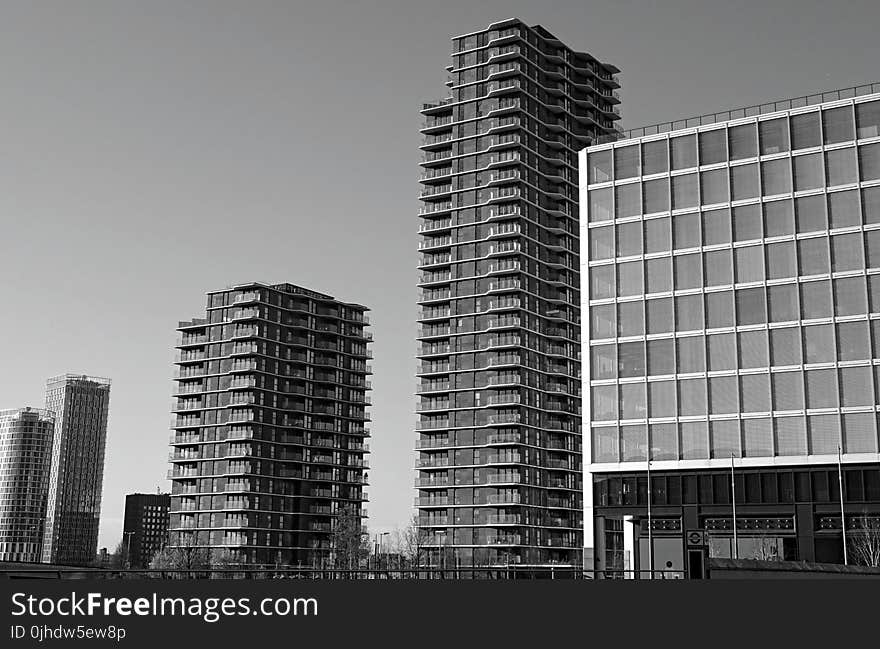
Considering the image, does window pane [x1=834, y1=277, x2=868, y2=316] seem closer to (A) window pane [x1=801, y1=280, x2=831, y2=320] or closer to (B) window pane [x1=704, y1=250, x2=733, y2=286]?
(A) window pane [x1=801, y1=280, x2=831, y2=320]

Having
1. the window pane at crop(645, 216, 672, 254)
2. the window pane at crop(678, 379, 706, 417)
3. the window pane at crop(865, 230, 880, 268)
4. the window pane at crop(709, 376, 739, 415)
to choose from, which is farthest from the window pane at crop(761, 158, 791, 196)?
the window pane at crop(678, 379, 706, 417)

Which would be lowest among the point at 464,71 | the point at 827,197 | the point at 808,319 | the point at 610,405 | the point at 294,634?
the point at 294,634

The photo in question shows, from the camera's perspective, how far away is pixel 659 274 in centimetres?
8631

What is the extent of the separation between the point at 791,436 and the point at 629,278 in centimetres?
1802

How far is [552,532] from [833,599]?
108995 mm

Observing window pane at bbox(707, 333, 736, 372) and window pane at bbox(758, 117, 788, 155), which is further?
window pane at bbox(758, 117, 788, 155)

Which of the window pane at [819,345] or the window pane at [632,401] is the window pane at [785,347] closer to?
the window pane at [819,345]

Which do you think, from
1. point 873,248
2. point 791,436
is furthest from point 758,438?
point 873,248

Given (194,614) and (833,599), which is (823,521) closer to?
(833,599)

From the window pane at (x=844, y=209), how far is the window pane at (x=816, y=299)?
4698 mm

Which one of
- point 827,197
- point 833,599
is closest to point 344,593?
point 833,599

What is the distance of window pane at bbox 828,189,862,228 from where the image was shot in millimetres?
80500

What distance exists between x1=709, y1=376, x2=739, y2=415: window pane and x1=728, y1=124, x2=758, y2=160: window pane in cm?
1765

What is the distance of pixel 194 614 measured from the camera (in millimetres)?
25234
